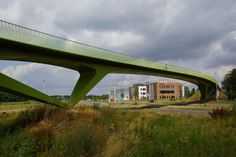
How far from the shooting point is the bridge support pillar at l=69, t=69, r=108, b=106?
127ft

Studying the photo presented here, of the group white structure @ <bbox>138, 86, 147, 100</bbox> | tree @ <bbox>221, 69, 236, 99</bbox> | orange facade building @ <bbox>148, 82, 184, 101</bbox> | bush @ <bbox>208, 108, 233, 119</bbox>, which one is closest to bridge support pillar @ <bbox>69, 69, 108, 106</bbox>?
bush @ <bbox>208, 108, 233, 119</bbox>

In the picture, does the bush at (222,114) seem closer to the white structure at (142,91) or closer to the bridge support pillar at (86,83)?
the bridge support pillar at (86,83)

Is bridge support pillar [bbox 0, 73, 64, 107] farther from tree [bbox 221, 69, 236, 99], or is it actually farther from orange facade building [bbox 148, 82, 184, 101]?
orange facade building [bbox 148, 82, 184, 101]

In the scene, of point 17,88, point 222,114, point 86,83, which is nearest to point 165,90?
point 86,83

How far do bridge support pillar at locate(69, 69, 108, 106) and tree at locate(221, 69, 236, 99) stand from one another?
63.3 metres

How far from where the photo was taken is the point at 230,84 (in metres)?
98.4

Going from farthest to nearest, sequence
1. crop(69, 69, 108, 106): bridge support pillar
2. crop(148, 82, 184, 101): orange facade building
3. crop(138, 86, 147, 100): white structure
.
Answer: crop(138, 86, 147, 100): white structure
crop(148, 82, 184, 101): orange facade building
crop(69, 69, 108, 106): bridge support pillar

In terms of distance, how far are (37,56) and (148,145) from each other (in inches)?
905

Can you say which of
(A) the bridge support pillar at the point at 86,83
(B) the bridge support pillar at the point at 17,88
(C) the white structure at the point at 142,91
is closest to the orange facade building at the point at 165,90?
(C) the white structure at the point at 142,91

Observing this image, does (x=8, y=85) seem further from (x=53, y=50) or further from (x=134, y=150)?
(x=134, y=150)

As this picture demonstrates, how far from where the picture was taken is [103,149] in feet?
23.6

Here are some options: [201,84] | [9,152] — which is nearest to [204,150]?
[9,152]

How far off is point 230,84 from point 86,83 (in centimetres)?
7091

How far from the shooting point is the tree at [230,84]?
307 feet
